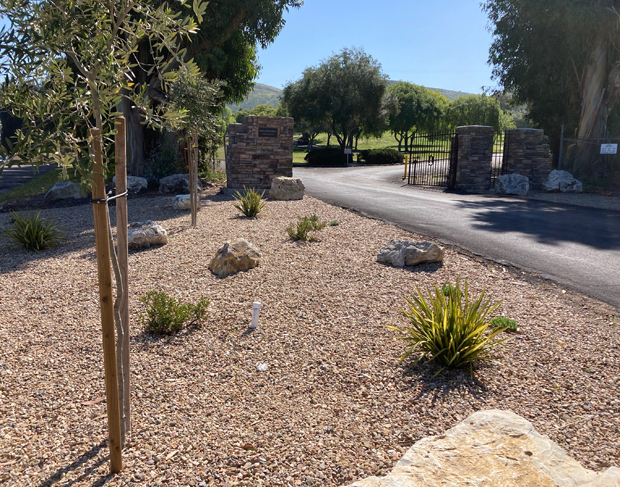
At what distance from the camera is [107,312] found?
8.72ft

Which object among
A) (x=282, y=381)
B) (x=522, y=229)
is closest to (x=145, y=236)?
(x=282, y=381)

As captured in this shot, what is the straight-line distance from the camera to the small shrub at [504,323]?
14.8ft

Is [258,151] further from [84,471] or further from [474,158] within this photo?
[84,471]

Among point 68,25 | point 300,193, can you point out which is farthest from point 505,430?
point 300,193

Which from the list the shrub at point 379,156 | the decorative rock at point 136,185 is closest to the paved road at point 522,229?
the decorative rock at point 136,185

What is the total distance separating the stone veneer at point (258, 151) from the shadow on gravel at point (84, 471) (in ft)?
43.7

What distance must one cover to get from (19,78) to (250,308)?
11.1ft

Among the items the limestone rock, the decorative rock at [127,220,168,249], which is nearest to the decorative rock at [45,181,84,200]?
the decorative rock at [127,220,168,249]

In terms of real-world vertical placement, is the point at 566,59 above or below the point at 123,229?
above

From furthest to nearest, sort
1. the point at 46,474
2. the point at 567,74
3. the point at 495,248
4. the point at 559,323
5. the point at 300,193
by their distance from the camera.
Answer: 1. the point at 567,74
2. the point at 300,193
3. the point at 495,248
4. the point at 559,323
5. the point at 46,474

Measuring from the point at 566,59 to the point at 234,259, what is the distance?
58.5 feet

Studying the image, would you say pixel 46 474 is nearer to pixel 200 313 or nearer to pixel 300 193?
pixel 200 313

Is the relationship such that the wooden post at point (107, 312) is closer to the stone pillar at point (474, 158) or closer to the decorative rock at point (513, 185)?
the decorative rock at point (513, 185)

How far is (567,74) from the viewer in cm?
1886
